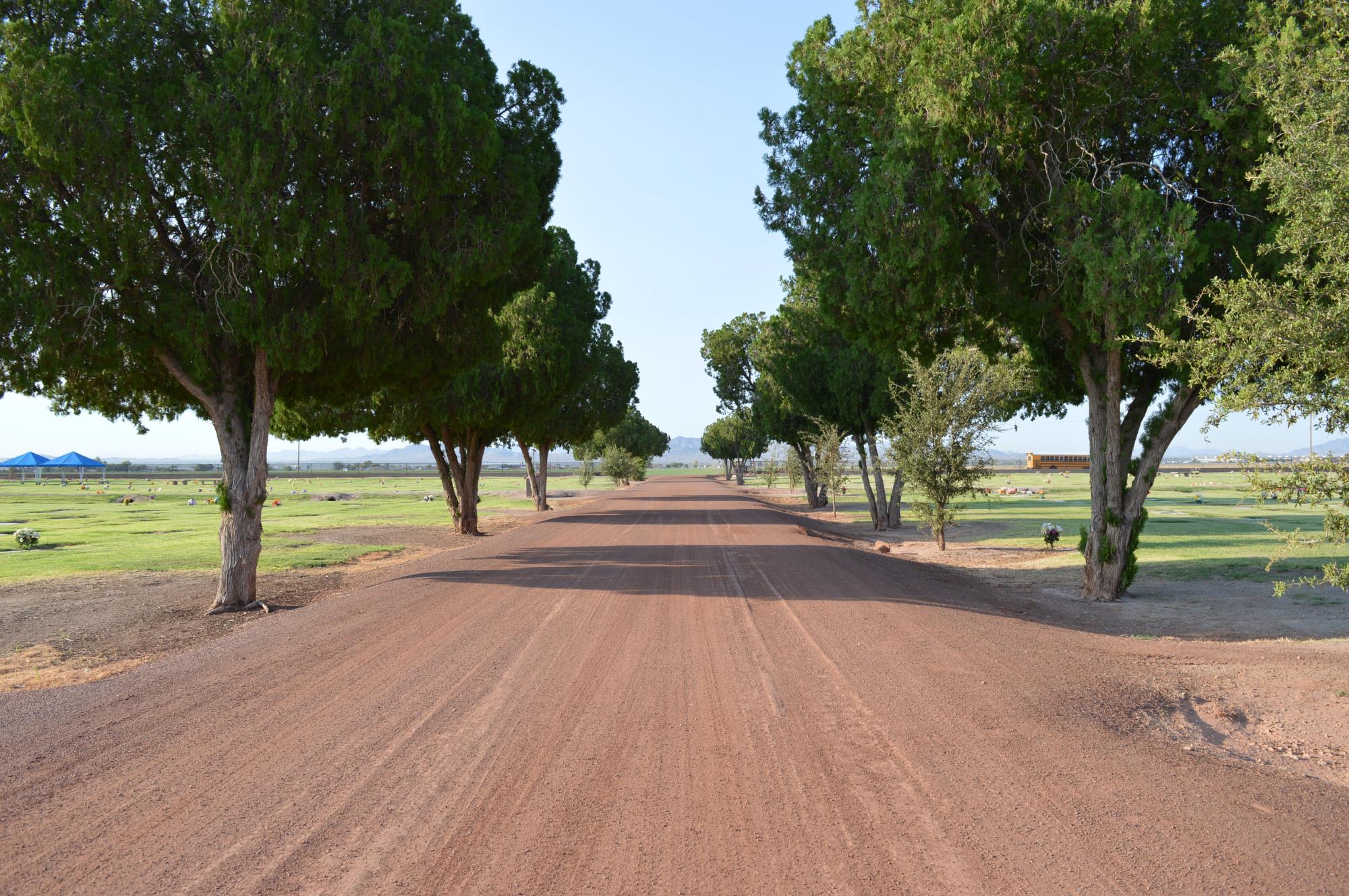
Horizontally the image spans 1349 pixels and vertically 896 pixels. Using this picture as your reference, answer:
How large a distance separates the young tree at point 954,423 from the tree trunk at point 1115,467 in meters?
7.70

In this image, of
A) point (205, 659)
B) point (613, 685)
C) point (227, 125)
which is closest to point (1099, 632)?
point (613, 685)

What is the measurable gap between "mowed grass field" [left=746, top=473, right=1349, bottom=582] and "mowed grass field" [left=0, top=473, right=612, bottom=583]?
65.2 ft

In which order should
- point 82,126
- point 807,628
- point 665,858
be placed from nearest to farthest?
point 665,858 → point 807,628 → point 82,126

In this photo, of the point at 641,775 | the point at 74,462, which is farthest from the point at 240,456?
the point at 74,462

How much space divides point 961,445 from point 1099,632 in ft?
39.0

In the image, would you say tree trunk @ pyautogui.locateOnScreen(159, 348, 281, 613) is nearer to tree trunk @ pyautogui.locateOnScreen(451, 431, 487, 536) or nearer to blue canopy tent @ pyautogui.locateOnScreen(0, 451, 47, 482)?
tree trunk @ pyautogui.locateOnScreen(451, 431, 487, 536)

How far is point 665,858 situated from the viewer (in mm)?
4199

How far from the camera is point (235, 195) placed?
12.1 m

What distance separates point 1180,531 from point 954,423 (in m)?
13.8

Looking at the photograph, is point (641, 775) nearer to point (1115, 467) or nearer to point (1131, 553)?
point (1115, 467)

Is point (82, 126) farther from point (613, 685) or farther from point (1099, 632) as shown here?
point (1099, 632)

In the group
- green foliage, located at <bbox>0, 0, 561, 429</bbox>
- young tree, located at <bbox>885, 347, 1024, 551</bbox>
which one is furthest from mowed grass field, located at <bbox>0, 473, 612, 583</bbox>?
young tree, located at <bbox>885, 347, 1024, 551</bbox>

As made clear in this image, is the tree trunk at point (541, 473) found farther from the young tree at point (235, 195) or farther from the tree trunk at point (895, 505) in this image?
the young tree at point (235, 195)

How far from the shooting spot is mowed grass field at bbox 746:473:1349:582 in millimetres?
18500
